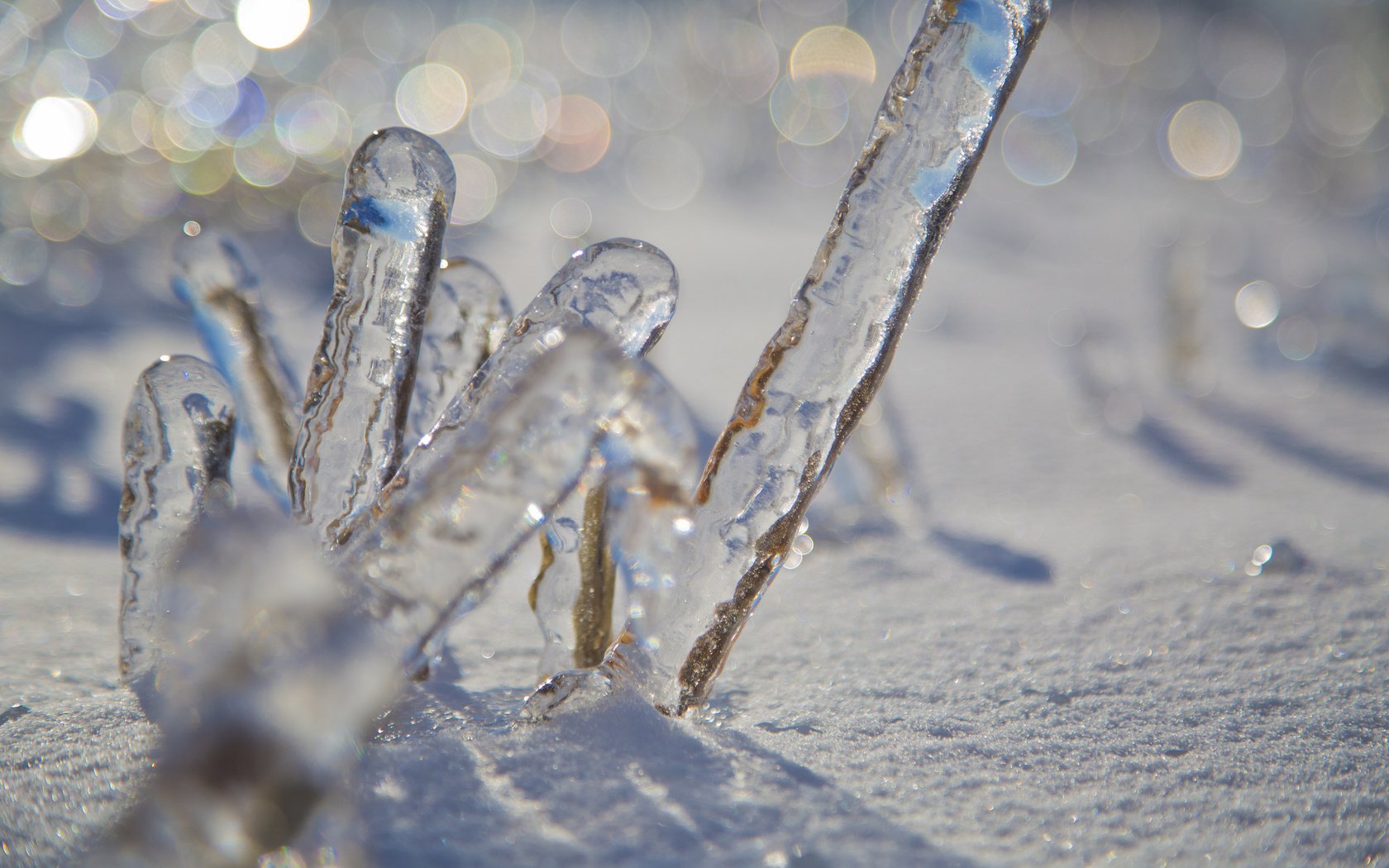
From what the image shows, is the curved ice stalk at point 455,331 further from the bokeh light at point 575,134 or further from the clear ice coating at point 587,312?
the bokeh light at point 575,134

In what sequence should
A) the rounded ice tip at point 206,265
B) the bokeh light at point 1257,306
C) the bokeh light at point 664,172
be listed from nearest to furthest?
the rounded ice tip at point 206,265 → the bokeh light at point 1257,306 → the bokeh light at point 664,172

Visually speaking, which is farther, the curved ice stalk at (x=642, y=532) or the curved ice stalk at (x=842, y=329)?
the curved ice stalk at (x=842, y=329)

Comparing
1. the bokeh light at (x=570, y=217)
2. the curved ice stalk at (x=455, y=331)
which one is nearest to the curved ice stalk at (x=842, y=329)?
the curved ice stalk at (x=455, y=331)

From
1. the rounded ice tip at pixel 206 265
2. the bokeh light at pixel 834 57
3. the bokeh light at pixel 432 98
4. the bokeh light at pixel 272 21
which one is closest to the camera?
the rounded ice tip at pixel 206 265

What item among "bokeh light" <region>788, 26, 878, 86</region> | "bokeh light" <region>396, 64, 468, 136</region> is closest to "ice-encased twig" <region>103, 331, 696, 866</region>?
"bokeh light" <region>396, 64, 468, 136</region>

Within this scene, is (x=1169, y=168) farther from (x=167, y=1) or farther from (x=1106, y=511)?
(x=167, y=1)

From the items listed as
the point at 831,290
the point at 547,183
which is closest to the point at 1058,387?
the point at 831,290

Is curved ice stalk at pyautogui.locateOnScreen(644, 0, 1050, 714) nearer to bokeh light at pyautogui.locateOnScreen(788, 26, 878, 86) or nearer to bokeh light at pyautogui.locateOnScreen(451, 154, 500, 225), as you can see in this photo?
bokeh light at pyautogui.locateOnScreen(451, 154, 500, 225)
